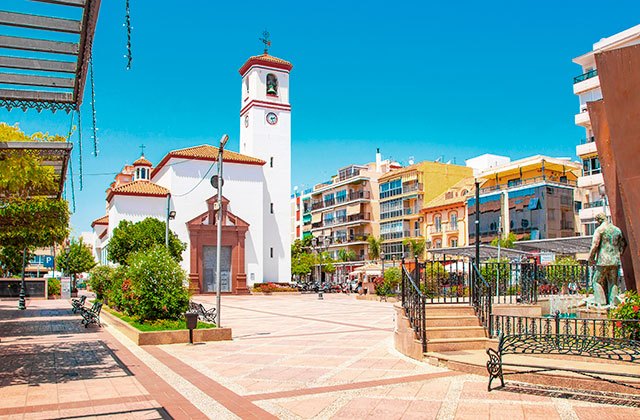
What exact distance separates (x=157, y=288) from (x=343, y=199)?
63.7 m

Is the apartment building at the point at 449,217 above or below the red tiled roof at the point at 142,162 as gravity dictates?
below

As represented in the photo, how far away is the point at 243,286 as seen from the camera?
46062 mm

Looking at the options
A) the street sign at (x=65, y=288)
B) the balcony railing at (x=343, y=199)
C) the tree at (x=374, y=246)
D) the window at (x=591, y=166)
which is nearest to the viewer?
the street sign at (x=65, y=288)

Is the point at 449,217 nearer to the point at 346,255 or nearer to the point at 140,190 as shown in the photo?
the point at 346,255

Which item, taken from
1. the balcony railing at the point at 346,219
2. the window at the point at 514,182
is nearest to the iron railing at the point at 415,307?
the window at the point at 514,182

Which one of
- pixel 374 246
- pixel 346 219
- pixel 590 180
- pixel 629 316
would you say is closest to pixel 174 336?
pixel 629 316

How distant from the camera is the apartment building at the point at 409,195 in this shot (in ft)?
211

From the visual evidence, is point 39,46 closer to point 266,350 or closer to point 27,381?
point 27,381

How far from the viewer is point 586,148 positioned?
1620 inches

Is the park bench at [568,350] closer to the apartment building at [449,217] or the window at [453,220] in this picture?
the apartment building at [449,217]

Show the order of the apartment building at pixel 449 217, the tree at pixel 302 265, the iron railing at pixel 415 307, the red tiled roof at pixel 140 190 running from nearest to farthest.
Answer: the iron railing at pixel 415 307, the red tiled roof at pixel 140 190, the apartment building at pixel 449 217, the tree at pixel 302 265

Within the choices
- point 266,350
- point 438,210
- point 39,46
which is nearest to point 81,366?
point 266,350

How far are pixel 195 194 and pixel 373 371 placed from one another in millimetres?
39866

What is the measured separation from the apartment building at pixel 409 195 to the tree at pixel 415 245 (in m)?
0.87
